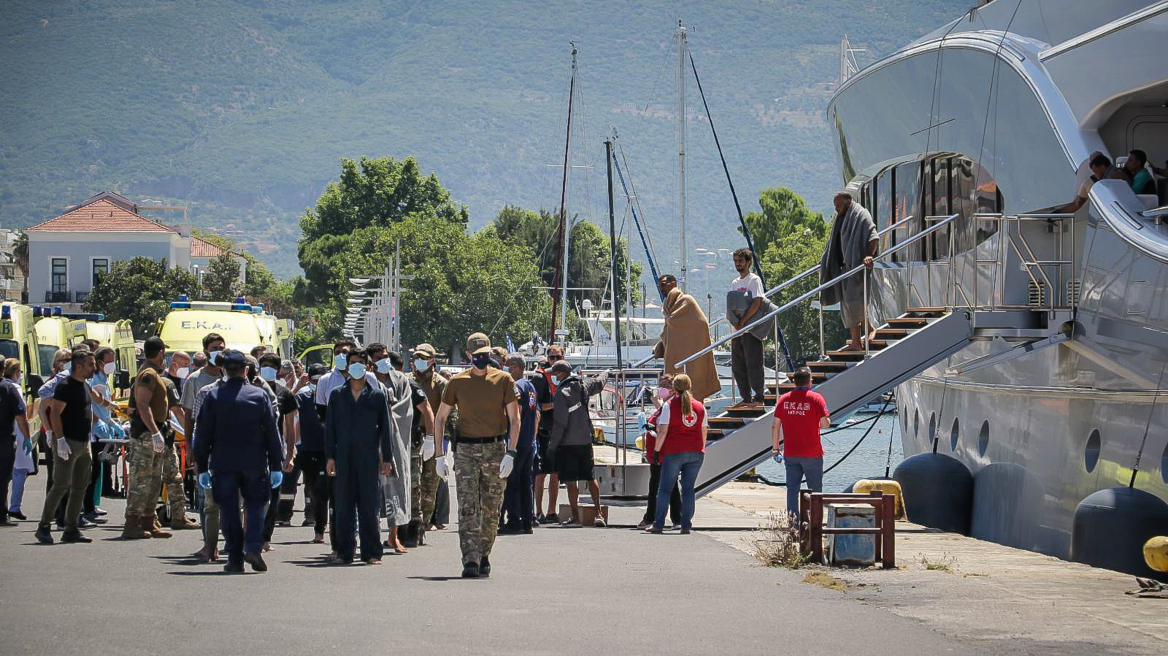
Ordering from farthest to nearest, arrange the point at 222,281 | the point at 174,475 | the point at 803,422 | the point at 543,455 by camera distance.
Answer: the point at 222,281, the point at 543,455, the point at 803,422, the point at 174,475

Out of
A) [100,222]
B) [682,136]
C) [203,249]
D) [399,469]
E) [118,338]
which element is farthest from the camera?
[203,249]

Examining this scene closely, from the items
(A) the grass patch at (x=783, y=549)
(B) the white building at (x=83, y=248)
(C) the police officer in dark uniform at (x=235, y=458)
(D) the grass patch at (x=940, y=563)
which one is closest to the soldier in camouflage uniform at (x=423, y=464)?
(C) the police officer in dark uniform at (x=235, y=458)

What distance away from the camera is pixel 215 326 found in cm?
2986

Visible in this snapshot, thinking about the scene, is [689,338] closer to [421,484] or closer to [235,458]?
[421,484]

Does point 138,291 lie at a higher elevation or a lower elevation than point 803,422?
higher

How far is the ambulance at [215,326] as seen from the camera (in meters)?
29.1

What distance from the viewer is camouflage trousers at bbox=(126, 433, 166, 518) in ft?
46.8

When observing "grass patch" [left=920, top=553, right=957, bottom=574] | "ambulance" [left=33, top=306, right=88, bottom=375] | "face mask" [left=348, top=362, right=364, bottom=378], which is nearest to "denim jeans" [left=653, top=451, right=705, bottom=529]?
"grass patch" [left=920, top=553, right=957, bottom=574]

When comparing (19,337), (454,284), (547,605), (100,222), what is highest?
(100,222)

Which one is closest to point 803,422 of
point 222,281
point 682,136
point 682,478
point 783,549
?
point 682,478

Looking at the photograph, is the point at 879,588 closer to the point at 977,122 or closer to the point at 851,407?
the point at 851,407

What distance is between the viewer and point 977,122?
742 inches

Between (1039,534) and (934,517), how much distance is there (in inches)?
101

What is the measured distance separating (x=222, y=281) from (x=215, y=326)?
3454 inches
